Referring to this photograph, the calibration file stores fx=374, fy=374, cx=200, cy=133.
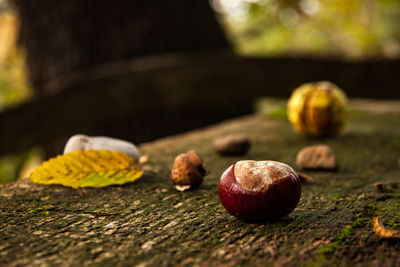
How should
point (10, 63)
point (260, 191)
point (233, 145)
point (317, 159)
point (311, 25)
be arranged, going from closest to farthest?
point (260, 191) → point (317, 159) → point (233, 145) → point (10, 63) → point (311, 25)

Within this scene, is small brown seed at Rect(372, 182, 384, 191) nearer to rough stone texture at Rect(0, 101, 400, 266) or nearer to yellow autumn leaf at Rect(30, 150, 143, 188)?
rough stone texture at Rect(0, 101, 400, 266)

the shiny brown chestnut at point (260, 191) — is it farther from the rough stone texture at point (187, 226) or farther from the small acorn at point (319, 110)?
the small acorn at point (319, 110)

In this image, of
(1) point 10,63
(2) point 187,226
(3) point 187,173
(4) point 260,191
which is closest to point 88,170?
(3) point 187,173

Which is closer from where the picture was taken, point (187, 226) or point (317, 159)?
point (187, 226)

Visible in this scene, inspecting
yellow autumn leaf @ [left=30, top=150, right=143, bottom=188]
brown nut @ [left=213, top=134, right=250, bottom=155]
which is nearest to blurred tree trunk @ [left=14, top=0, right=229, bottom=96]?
brown nut @ [left=213, top=134, right=250, bottom=155]

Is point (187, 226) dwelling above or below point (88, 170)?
below

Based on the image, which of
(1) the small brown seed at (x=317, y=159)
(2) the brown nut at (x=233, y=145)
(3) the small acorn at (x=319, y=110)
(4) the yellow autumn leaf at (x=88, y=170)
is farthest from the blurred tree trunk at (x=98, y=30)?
(1) the small brown seed at (x=317, y=159)

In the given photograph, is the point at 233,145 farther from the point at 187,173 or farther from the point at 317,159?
the point at 187,173
